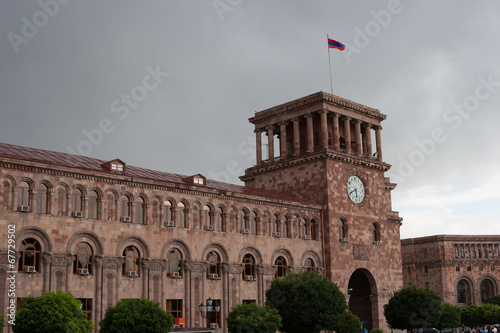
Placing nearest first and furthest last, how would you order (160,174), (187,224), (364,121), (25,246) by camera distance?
(25,246), (187,224), (160,174), (364,121)

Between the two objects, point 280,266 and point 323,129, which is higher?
point 323,129

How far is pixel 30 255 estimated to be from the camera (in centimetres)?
3784

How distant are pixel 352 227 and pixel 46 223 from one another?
97.5 feet

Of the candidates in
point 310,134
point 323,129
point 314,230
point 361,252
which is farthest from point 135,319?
point 310,134

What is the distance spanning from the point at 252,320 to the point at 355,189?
25450mm

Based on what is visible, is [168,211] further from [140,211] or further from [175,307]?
[175,307]

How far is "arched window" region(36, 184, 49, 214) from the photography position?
38.8 meters

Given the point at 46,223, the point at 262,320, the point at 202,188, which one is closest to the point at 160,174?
the point at 202,188

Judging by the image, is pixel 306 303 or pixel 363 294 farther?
pixel 363 294

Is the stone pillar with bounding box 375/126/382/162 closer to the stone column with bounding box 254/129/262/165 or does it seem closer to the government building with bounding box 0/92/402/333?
the government building with bounding box 0/92/402/333

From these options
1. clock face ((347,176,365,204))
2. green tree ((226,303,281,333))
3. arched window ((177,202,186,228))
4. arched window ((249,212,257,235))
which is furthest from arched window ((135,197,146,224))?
clock face ((347,176,365,204))

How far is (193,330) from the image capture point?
38219mm

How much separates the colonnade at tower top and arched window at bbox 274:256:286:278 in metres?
11.7

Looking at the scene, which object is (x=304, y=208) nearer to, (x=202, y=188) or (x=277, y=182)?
(x=277, y=182)
